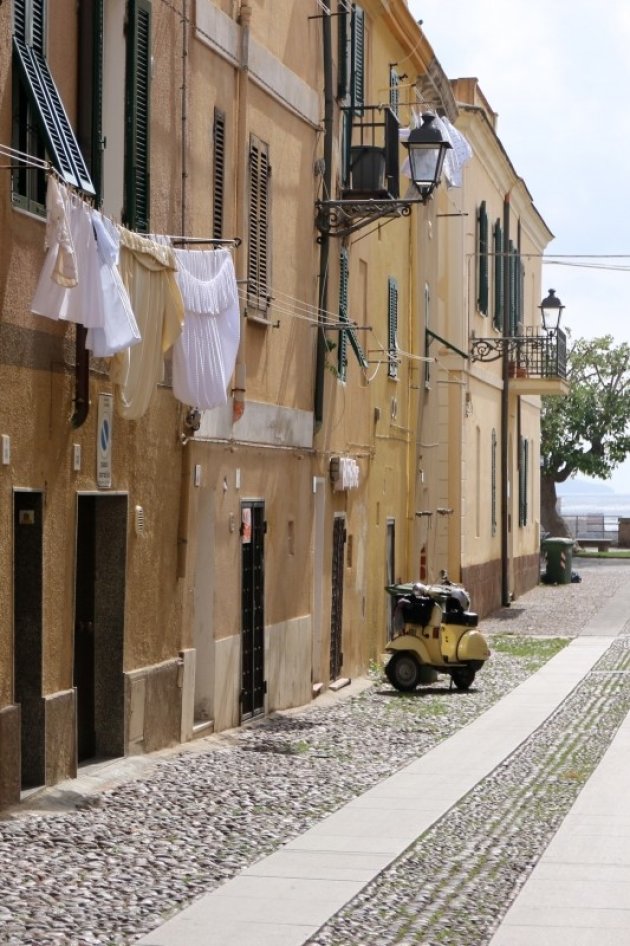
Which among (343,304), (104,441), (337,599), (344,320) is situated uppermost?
(343,304)

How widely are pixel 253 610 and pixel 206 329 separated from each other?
409cm

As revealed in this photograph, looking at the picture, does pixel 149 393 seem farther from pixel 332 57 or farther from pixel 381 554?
pixel 381 554

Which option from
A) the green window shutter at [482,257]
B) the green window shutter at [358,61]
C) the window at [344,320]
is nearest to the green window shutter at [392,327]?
the window at [344,320]

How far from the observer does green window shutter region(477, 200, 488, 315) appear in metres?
33.7

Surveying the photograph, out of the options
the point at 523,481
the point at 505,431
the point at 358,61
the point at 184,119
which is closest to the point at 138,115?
the point at 184,119

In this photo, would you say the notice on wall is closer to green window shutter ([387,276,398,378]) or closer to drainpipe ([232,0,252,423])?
drainpipe ([232,0,252,423])

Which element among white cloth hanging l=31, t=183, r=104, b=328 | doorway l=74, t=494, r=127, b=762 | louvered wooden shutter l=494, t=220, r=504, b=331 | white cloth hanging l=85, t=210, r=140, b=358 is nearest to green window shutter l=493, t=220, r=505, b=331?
louvered wooden shutter l=494, t=220, r=504, b=331

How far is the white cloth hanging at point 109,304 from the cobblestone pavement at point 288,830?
2886 millimetres

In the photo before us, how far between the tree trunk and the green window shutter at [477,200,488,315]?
28.1 meters

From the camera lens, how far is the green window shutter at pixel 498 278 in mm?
36469

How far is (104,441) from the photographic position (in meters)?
12.9

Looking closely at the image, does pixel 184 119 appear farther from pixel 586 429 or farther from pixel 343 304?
pixel 586 429

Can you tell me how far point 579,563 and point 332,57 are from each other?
3670 cm

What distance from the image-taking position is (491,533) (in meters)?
35.7
